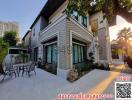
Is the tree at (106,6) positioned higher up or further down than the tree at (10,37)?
further down

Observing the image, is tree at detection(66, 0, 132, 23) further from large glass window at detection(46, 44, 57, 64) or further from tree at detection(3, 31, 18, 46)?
tree at detection(3, 31, 18, 46)

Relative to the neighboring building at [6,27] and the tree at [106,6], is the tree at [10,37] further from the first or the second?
the tree at [106,6]

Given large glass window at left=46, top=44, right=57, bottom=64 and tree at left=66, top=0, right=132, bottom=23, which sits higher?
tree at left=66, top=0, right=132, bottom=23

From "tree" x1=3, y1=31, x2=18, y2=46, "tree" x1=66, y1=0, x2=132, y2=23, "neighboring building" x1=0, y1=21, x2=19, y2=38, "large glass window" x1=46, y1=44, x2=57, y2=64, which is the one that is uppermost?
"neighboring building" x1=0, y1=21, x2=19, y2=38

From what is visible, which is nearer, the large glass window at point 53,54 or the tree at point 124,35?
the large glass window at point 53,54

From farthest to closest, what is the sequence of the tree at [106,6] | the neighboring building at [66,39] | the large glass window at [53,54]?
the large glass window at [53,54]
the neighboring building at [66,39]
the tree at [106,6]

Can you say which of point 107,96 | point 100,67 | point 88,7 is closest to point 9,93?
point 107,96

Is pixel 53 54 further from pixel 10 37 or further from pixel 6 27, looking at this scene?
pixel 6 27

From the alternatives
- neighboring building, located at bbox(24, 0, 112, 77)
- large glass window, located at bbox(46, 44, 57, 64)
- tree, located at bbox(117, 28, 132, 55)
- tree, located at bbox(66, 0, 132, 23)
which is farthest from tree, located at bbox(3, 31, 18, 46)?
tree, located at bbox(66, 0, 132, 23)

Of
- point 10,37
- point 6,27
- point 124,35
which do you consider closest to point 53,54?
point 10,37

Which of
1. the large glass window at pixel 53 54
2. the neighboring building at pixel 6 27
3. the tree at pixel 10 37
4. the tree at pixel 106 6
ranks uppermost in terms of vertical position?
the neighboring building at pixel 6 27

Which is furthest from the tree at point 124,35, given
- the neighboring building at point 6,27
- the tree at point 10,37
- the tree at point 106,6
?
the neighboring building at point 6,27

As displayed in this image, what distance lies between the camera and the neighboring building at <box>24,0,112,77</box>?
7.68 m

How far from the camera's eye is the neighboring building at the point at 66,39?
7.68 meters
